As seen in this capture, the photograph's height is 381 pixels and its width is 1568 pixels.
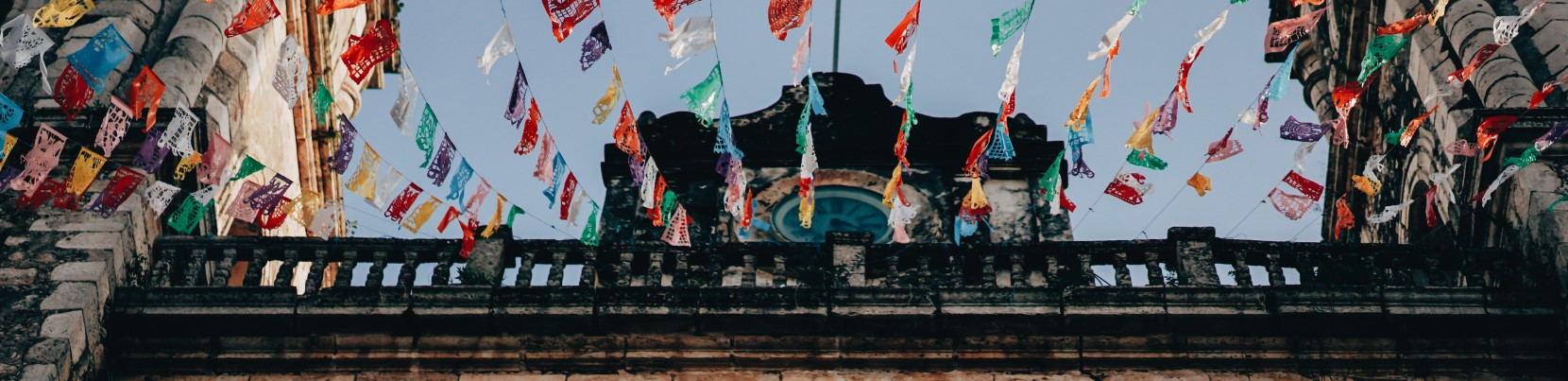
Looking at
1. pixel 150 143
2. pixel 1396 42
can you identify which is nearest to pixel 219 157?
pixel 150 143

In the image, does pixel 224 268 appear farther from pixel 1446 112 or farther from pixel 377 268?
pixel 1446 112

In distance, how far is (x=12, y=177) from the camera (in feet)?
33.6

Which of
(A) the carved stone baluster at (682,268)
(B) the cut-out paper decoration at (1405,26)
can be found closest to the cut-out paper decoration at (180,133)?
(A) the carved stone baluster at (682,268)

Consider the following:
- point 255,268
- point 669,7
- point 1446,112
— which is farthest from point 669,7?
point 1446,112

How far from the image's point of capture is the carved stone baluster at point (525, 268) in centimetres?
1026

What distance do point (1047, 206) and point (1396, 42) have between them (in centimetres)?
298

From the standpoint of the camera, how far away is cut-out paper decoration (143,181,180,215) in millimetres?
10461

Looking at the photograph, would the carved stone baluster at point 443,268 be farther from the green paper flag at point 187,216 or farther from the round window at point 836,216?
the round window at point 836,216

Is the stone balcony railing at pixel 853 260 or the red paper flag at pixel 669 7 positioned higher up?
the red paper flag at pixel 669 7

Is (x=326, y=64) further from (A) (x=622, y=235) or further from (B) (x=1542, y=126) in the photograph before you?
(B) (x=1542, y=126)

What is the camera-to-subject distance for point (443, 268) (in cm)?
1031

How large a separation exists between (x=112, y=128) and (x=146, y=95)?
33cm

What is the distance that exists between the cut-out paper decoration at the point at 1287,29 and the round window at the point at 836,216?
2932 millimetres

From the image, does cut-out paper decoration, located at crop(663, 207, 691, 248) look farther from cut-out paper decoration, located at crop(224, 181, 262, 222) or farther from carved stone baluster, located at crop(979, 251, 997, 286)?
cut-out paper decoration, located at crop(224, 181, 262, 222)
